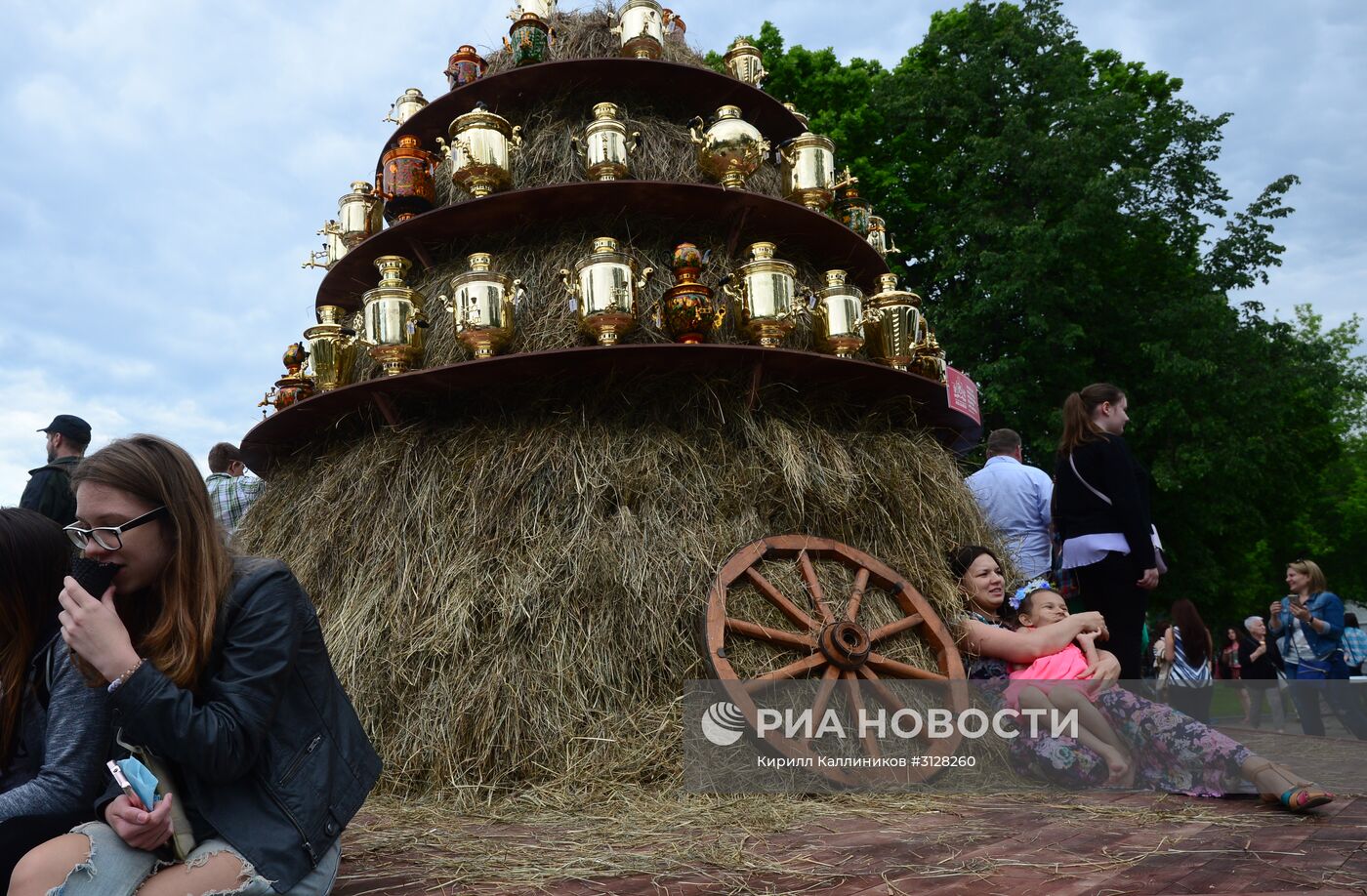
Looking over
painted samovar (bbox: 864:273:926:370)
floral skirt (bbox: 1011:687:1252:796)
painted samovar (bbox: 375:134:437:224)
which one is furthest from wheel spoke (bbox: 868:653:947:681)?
painted samovar (bbox: 375:134:437:224)

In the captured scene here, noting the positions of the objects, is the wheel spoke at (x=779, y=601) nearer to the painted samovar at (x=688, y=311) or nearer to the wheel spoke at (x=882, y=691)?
the wheel spoke at (x=882, y=691)

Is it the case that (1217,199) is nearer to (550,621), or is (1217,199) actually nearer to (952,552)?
(952,552)

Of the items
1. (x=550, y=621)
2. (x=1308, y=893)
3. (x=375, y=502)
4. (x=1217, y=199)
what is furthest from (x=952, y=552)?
(x=1217, y=199)

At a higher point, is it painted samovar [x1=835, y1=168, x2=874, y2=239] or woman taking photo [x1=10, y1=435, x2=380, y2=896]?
painted samovar [x1=835, y1=168, x2=874, y2=239]

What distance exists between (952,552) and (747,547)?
123 cm

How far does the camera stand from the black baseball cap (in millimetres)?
4887

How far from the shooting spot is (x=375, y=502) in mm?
4363

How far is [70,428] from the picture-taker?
4.93 m

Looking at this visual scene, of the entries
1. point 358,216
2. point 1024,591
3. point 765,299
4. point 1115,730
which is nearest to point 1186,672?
point 1024,591

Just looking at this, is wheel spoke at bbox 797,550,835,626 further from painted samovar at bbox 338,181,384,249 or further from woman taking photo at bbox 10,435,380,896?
painted samovar at bbox 338,181,384,249

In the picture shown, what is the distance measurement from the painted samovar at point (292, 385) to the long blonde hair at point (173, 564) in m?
3.30

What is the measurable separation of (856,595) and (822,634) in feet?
0.95

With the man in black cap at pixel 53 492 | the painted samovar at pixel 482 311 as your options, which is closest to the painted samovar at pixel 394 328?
the painted samovar at pixel 482 311

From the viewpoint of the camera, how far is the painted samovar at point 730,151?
5.13 metres
